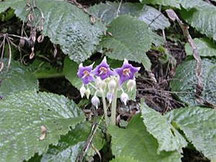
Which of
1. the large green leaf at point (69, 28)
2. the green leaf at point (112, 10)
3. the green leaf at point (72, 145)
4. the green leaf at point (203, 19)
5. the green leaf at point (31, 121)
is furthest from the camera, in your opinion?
the green leaf at point (203, 19)

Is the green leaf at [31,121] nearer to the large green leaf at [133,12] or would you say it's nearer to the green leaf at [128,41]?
the green leaf at [128,41]

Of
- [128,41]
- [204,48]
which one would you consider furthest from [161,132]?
[204,48]

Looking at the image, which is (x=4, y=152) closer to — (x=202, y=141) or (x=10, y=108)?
(x=10, y=108)

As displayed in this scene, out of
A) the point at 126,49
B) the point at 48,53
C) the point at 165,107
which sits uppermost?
the point at 126,49

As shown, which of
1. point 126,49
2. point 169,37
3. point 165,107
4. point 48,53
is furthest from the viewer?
point 169,37

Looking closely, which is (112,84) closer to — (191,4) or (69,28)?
(69,28)

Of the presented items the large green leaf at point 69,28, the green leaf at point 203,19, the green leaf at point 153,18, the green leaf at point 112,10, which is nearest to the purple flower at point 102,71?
the large green leaf at point 69,28

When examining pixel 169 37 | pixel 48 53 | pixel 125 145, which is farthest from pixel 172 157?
pixel 169 37
